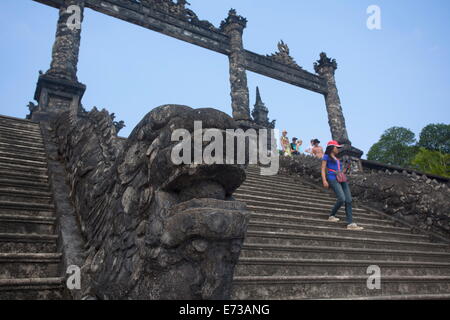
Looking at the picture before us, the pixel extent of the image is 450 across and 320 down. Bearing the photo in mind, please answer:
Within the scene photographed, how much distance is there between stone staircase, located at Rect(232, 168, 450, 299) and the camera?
2900mm

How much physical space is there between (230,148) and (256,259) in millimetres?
1780

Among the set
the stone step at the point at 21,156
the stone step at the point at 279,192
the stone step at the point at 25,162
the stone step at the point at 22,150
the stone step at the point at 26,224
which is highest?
the stone step at the point at 22,150

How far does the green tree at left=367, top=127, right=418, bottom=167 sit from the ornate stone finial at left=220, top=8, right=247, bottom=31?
22.5 meters

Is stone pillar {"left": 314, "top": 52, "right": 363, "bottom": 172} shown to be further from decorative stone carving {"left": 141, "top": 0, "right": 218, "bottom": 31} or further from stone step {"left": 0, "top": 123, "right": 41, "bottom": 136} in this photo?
stone step {"left": 0, "top": 123, "right": 41, "bottom": 136}

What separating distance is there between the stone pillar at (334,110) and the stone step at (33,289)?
42.3 ft

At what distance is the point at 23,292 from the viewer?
203cm

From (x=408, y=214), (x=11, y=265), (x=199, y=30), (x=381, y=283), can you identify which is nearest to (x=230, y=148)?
(x=11, y=265)

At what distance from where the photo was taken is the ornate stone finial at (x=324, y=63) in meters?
17.8

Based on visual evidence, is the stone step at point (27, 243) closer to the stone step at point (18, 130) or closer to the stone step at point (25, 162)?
the stone step at point (25, 162)

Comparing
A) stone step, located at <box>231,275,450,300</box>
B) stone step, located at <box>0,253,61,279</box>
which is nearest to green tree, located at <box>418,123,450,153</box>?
stone step, located at <box>231,275,450,300</box>

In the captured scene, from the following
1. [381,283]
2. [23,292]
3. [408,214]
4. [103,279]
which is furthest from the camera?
[408,214]

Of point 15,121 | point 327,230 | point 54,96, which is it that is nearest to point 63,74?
point 54,96

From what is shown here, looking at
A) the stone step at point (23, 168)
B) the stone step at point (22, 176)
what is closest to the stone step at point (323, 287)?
the stone step at point (22, 176)

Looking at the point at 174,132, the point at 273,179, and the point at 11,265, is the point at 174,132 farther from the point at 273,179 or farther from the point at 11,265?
the point at 273,179
